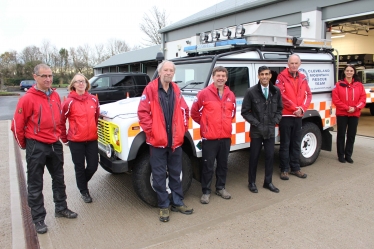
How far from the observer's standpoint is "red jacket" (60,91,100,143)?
3.60 m

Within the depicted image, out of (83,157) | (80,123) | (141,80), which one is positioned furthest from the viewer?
(141,80)

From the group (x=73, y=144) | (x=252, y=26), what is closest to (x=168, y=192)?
(x=73, y=144)

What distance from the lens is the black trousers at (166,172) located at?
3.41m

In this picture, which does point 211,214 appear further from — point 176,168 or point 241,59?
point 241,59

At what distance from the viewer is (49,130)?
322 cm

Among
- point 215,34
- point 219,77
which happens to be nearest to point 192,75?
point 219,77

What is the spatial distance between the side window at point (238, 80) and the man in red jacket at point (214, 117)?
56 centimetres

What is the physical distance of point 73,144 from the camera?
12.0ft

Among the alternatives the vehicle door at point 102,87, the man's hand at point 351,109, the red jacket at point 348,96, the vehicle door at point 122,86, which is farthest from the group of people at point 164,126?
the vehicle door at point 122,86

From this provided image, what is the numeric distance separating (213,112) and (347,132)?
327 cm

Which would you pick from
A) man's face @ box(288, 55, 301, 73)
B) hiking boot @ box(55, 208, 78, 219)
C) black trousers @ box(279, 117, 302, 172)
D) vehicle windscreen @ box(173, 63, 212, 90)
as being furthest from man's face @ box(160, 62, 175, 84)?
black trousers @ box(279, 117, 302, 172)

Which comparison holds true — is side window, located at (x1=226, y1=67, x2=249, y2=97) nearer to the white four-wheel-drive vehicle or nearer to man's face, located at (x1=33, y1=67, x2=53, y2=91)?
the white four-wheel-drive vehicle

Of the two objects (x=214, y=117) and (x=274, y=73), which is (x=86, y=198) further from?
(x=274, y=73)

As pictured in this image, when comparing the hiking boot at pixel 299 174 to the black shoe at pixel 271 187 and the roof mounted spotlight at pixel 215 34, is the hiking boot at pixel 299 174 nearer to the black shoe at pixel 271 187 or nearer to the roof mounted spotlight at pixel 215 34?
the black shoe at pixel 271 187
